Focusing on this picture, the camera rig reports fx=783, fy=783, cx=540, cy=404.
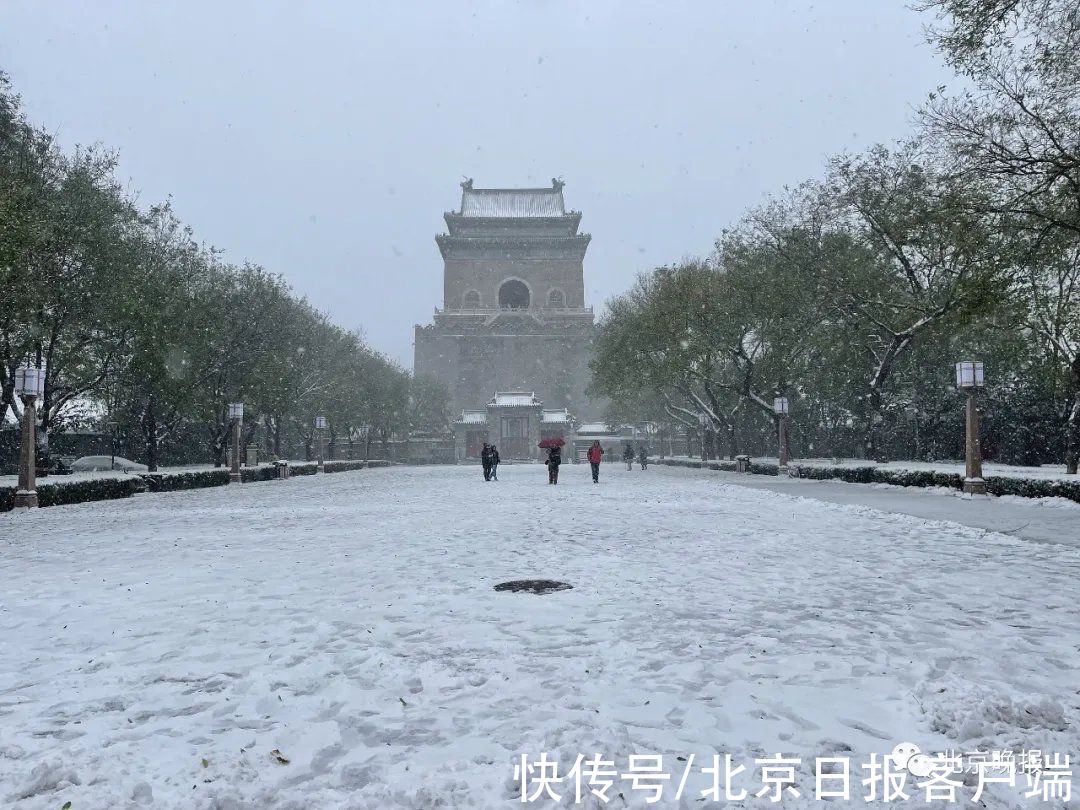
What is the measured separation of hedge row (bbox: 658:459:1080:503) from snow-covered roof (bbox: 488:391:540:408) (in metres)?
28.8

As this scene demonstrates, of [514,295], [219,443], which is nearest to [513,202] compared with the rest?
[514,295]

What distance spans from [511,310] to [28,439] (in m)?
51.2

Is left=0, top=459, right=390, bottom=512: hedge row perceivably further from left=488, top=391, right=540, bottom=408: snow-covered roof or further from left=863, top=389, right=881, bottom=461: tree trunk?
left=488, top=391, right=540, bottom=408: snow-covered roof

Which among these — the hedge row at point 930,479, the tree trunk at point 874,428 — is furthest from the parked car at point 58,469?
the tree trunk at point 874,428

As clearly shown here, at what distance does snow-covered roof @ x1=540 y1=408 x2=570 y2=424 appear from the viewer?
58.3 m

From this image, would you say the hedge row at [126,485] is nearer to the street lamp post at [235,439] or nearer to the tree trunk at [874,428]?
the street lamp post at [235,439]

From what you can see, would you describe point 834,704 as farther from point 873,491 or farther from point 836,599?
point 873,491

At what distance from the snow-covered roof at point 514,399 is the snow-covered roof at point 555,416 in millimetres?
1180

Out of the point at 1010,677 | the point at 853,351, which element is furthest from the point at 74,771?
the point at 853,351

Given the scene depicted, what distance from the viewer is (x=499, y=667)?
4195mm

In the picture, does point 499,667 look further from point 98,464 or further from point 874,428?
point 98,464

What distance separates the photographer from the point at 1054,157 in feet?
36.4

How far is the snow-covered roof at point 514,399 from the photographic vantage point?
5769cm

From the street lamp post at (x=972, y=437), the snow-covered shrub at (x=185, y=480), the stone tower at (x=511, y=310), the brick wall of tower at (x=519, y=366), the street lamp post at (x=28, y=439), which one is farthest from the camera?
the stone tower at (x=511, y=310)
